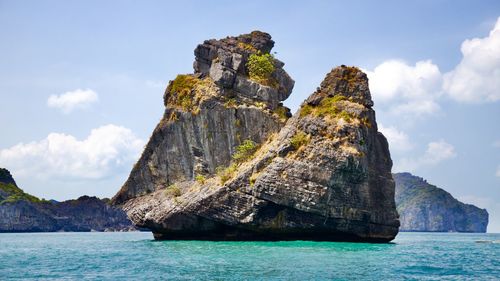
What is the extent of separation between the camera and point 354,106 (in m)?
58.2

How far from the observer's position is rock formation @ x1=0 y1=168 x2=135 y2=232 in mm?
164625

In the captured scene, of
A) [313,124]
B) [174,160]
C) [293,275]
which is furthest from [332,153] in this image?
[293,275]

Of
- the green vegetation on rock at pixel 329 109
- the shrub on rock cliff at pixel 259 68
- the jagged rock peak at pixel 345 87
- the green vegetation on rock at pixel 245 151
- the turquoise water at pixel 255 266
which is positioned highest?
the shrub on rock cliff at pixel 259 68

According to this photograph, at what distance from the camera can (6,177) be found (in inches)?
7111

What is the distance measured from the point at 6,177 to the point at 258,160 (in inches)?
5772

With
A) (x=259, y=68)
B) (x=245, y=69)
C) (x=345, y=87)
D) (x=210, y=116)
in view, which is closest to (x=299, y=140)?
(x=345, y=87)

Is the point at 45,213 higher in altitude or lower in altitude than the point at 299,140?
lower

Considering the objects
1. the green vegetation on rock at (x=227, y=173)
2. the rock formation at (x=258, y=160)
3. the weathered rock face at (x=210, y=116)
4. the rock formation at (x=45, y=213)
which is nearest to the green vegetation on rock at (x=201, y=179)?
the rock formation at (x=258, y=160)

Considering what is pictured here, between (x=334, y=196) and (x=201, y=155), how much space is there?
1769 cm

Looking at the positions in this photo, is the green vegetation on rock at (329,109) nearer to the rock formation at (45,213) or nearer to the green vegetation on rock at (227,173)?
the green vegetation on rock at (227,173)

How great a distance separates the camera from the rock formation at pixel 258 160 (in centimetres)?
5484

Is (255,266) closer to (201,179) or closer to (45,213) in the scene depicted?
(201,179)

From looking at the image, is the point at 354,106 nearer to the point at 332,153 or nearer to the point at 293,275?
the point at 332,153

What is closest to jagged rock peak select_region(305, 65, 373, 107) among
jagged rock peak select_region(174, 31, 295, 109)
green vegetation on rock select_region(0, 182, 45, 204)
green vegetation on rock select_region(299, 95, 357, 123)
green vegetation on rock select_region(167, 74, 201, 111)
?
green vegetation on rock select_region(299, 95, 357, 123)
